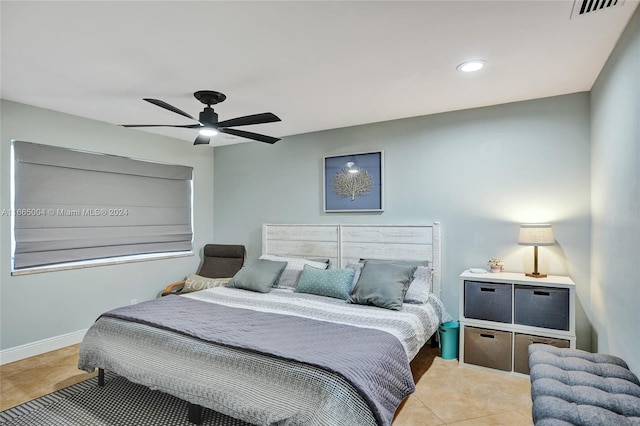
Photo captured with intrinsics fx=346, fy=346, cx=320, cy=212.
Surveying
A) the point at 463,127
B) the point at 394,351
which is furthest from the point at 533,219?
the point at 394,351

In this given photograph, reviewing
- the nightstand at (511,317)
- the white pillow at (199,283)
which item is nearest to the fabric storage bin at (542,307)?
the nightstand at (511,317)

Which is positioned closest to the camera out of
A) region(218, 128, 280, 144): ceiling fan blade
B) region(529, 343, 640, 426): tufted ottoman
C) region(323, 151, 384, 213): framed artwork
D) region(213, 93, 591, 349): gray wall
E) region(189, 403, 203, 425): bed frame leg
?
region(529, 343, 640, 426): tufted ottoman

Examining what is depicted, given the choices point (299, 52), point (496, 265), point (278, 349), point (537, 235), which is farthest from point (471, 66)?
point (278, 349)

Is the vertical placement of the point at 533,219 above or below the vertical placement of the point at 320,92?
below

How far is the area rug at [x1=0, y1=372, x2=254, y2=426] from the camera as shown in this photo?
2361 mm

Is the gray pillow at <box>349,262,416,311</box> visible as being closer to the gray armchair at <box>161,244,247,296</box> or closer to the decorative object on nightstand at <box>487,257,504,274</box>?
the decorative object on nightstand at <box>487,257,504,274</box>

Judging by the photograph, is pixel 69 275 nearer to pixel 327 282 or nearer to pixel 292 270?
pixel 292 270

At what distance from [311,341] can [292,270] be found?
184 cm

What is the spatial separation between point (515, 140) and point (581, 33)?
1376 millimetres

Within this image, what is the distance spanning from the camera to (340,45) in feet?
7.40

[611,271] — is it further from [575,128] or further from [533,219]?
[575,128]

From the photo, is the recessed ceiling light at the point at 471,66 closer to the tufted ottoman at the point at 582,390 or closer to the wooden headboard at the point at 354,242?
the wooden headboard at the point at 354,242

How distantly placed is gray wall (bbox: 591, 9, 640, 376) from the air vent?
16 centimetres

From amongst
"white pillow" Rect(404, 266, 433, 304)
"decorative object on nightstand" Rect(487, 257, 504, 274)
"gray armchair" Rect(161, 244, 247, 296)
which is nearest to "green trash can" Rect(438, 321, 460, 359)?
"white pillow" Rect(404, 266, 433, 304)
